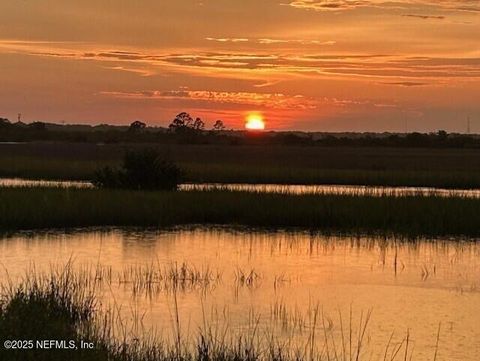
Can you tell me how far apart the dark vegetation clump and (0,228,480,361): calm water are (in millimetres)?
8240

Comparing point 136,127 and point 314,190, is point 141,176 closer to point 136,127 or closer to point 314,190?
point 314,190

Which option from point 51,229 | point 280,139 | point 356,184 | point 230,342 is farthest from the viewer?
point 280,139

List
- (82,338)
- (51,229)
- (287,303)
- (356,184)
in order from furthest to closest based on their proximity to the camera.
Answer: (356,184)
(51,229)
(287,303)
(82,338)

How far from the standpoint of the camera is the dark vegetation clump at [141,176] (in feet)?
89.0

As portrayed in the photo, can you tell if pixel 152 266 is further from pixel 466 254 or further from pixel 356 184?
pixel 356 184

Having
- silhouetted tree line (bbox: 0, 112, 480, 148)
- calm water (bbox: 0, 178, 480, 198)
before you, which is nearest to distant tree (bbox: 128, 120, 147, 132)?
silhouetted tree line (bbox: 0, 112, 480, 148)

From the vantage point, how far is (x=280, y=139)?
107 m

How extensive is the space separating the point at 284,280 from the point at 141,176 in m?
15.1

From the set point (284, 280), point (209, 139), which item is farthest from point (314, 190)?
point (209, 139)

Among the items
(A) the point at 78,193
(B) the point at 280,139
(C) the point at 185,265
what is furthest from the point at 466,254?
(B) the point at 280,139

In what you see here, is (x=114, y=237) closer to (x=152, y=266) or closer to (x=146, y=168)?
(x=152, y=266)

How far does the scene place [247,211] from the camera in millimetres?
21094

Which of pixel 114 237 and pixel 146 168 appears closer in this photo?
pixel 114 237

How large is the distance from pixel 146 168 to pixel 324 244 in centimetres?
1170
